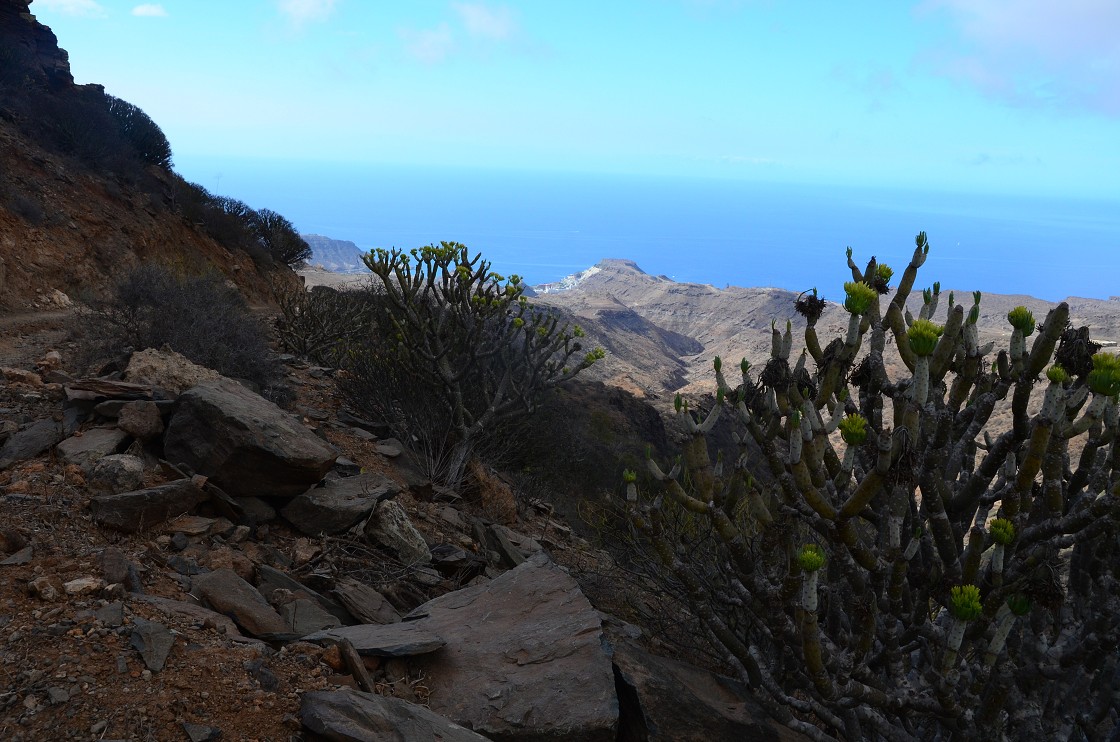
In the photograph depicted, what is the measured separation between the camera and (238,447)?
18.8 ft

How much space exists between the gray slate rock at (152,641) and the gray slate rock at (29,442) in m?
2.46

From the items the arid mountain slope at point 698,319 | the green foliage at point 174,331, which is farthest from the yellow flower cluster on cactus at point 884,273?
the arid mountain slope at point 698,319

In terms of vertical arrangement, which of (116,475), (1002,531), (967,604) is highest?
(1002,531)

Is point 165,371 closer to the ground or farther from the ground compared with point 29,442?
farther from the ground

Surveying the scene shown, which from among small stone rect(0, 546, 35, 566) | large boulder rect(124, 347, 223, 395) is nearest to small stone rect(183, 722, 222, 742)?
small stone rect(0, 546, 35, 566)

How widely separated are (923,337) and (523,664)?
9.02ft

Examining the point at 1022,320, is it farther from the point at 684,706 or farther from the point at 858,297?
the point at 684,706

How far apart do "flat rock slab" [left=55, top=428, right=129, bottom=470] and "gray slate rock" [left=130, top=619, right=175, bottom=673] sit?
2.15 meters

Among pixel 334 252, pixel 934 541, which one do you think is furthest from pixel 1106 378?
pixel 334 252

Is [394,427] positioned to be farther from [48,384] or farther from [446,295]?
[48,384]

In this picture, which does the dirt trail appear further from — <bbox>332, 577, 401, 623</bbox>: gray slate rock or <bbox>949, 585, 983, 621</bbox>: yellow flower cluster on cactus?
<bbox>949, 585, 983, 621</bbox>: yellow flower cluster on cactus

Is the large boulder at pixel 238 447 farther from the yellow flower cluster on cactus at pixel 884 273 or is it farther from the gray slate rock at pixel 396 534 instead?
the yellow flower cluster on cactus at pixel 884 273

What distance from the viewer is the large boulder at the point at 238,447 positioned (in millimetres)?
5754

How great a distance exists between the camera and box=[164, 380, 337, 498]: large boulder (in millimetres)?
5754
